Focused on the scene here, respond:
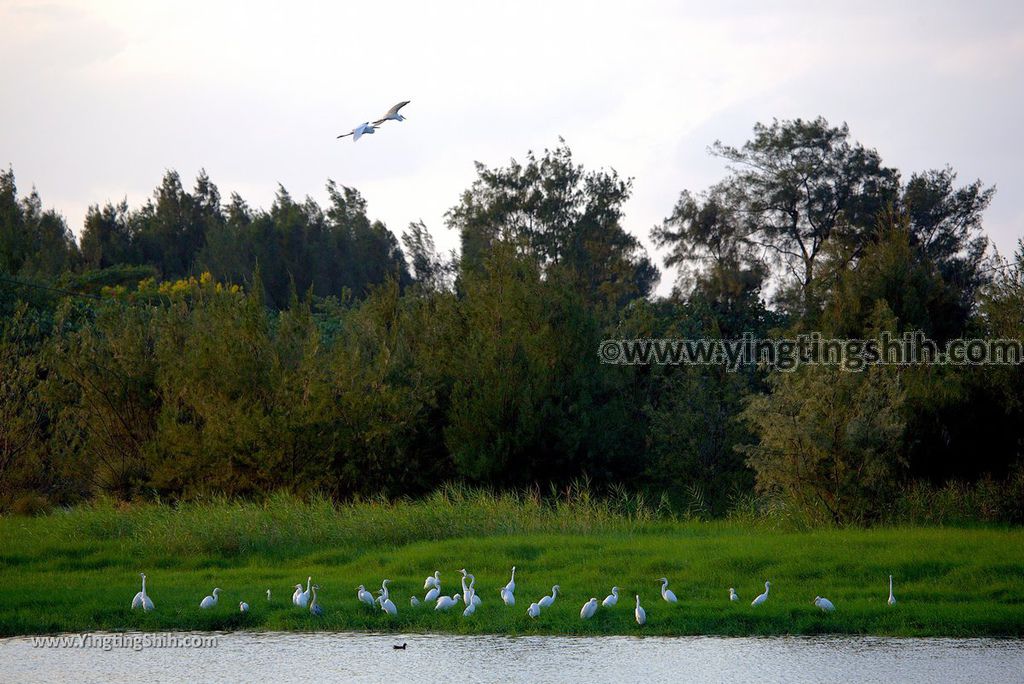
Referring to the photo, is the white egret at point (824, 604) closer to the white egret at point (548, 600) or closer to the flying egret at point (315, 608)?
the white egret at point (548, 600)

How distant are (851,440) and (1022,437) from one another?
689 cm

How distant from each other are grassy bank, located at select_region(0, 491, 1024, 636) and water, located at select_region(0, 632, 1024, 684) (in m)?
0.42

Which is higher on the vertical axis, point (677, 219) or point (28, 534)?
point (677, 219)

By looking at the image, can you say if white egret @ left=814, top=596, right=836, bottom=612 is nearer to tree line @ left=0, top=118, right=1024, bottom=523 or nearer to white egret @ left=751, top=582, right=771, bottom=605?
white egret @ left=751, top=582, right=771, bottom=605

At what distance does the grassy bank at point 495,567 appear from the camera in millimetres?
11766

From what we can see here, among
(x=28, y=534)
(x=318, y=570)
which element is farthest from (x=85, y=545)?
(x=318, y=570)

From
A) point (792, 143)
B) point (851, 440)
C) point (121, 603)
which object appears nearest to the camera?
point (121, 603)

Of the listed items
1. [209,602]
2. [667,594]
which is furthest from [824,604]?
[209,602]

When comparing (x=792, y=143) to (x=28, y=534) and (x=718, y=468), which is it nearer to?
(x=718, y=468)

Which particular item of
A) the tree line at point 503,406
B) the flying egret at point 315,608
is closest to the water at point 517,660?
the flying egret at point 315,608

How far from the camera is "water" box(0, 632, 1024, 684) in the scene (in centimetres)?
971

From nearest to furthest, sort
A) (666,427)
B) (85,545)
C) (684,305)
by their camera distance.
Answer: (85,545) < (666,427) < (684,305)

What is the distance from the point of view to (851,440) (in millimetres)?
17781

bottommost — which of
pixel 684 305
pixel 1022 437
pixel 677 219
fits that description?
pixel 1022 437
